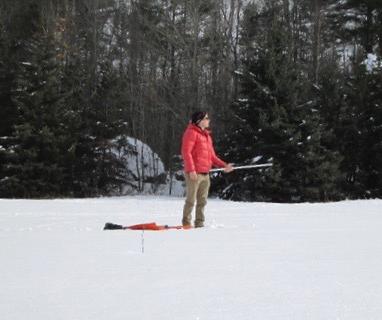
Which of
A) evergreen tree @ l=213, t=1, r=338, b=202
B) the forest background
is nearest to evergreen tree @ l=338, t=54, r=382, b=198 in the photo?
the forest background

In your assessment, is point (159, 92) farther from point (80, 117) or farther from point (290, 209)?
point (290, 209)

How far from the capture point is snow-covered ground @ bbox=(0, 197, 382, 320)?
341 cm

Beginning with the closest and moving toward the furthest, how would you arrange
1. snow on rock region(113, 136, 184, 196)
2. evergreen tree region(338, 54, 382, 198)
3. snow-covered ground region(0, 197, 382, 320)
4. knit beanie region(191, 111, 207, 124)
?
snow-covered ground region(0, 197, 382, 320), knit beanie region(191, 111, 207, 124), evergreen tree region(338, 54, 382, 198), snow on rock region(113, 136, 184, 196)

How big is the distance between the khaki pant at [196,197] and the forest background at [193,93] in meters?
9.83

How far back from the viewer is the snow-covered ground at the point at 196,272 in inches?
134

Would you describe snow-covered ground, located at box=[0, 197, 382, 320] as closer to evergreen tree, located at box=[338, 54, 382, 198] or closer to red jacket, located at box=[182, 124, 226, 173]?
red jacket, located at box=[182, 124, 226, 173]

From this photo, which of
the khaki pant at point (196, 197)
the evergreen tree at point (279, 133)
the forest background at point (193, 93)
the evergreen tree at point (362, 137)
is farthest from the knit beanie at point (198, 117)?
the evergreen tree at point (362, 137)

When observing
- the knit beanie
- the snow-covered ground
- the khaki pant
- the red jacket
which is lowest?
the snow-covered ground

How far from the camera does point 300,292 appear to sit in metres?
3.79

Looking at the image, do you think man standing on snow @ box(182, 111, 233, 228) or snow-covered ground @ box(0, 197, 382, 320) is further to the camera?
man standing on snow @ box(182, 111, 233, 228)

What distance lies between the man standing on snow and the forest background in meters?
9.88

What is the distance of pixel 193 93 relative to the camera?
24375 millimetres

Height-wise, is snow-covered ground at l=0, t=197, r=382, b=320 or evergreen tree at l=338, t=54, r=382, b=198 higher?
evergreen tree at l=338, t=54, r=382, b=198

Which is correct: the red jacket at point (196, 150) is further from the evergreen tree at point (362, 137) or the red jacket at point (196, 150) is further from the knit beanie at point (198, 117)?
the evergreen tree at point (362, 137)
